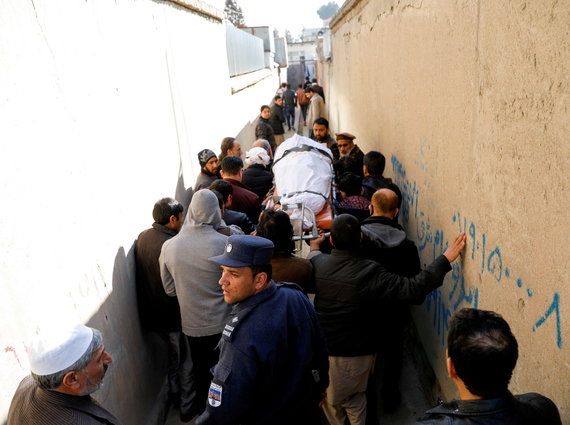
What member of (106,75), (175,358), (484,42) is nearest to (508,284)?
(484,42)

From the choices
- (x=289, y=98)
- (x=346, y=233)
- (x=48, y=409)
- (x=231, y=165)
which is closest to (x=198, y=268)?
(x=346, y=233)

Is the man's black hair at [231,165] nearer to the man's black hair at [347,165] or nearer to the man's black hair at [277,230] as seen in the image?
the man's black hair at [347,165]

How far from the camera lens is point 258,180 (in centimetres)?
558

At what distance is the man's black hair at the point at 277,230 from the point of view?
9.55 ft

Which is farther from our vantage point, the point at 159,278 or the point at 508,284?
the point at 159,278

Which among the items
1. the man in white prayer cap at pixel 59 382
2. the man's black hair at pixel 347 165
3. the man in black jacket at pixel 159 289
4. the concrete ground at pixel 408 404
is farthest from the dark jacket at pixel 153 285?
the man's black hair at pixel 347 165

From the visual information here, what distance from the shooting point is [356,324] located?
9.61 feet

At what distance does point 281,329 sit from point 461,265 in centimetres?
135

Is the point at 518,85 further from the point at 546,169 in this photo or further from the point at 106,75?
the point at 106,75

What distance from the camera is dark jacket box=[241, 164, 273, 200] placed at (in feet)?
18.3

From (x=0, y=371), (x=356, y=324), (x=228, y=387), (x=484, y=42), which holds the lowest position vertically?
(x=356, y=324)

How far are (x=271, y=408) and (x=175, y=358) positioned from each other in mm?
1781

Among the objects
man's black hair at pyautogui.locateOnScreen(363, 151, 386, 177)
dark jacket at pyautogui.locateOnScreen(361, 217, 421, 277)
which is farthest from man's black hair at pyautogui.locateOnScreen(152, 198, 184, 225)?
man's black hair at pyautogui.locateOnScreen(363, 151, 386, 177)

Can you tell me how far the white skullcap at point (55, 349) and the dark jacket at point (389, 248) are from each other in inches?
77.5
